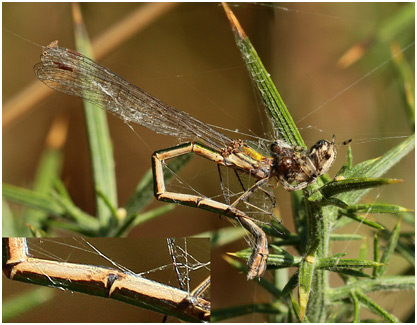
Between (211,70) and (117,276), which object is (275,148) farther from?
(211,70)

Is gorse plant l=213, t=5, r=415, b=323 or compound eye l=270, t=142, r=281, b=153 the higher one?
compound eye l=270, t=142, r=281, b=153

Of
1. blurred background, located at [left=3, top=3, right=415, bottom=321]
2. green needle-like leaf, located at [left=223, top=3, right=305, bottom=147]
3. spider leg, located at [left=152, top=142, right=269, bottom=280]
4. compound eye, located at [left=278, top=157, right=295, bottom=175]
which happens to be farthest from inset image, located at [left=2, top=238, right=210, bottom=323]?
blurred background, located at [left=3, top=3, right=415, bottom=321]

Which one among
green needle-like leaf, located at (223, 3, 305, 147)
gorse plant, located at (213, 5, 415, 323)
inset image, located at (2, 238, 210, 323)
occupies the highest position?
green needle-like leaf, located at (223, 3, 305, 147)

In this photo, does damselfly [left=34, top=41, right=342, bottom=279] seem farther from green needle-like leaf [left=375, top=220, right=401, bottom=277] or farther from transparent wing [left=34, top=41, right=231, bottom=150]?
green needle-like leaf [left=375, top=220, right=401, bottom=277]

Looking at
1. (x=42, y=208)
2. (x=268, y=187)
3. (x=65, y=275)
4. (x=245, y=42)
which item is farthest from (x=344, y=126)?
(x=65, y=275)

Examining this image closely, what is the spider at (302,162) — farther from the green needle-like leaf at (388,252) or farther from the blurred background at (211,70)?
the blurred background at (211,70)

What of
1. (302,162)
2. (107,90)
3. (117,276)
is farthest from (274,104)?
(107,90)

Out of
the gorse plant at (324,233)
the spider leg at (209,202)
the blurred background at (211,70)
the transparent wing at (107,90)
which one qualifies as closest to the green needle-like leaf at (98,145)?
the transparent wing at (107,90)
